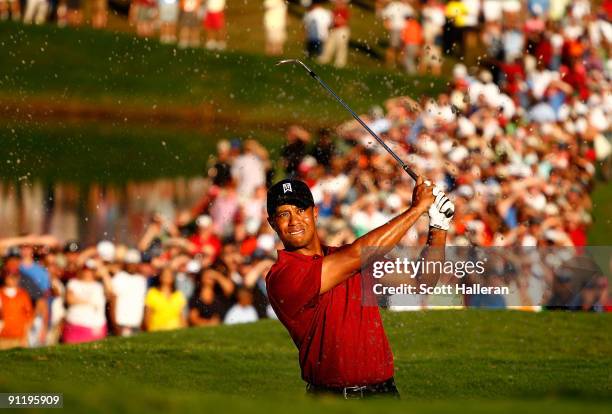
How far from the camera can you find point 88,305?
50.7 feet

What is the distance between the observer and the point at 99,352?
1454cm

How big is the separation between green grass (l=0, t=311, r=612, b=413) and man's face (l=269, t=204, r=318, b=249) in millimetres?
3543

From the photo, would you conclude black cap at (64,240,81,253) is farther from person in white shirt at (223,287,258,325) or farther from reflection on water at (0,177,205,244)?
reflection on water at (0,177,205,244)

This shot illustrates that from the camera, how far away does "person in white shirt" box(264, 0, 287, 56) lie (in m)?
32.7

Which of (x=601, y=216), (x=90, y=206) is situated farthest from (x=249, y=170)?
(x=601, y=216)

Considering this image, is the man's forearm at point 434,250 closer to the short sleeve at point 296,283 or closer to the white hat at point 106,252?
the short sleeve at point 296,283

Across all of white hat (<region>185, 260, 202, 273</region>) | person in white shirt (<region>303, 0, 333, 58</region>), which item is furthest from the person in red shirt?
person in white shirt (<region>303, 0, 333, 58</region>)

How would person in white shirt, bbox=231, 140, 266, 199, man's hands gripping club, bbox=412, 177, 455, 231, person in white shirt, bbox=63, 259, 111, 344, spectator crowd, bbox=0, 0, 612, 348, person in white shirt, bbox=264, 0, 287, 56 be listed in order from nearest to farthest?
man's hands gripping club, bbox=412, 177, 455, 231 < person in white shirt, bbox=63, 259, 111, 344 < spectator crowd, bbox=0, 0, 612, 348 < person in white shirt, bbox=231, 140, 266, 199 < person in white shirt, bbox=264, 0, 287, 56

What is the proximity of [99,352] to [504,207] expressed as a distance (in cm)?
682

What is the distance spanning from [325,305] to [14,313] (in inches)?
276

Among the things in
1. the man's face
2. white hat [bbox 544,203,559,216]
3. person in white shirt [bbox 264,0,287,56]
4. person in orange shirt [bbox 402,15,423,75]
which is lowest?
the man's face

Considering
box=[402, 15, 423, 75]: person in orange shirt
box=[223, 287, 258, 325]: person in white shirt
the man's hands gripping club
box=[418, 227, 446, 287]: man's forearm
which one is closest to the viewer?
the man's hands gripping club

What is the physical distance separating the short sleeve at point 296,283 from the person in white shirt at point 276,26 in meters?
24.2

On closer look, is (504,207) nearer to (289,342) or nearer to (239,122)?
(289,342)
